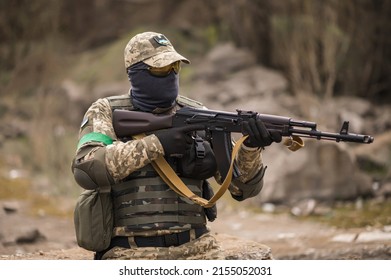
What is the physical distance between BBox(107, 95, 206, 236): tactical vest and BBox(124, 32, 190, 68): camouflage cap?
544mm

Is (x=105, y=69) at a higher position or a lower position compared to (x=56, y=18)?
lower

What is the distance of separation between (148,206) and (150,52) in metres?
0.83

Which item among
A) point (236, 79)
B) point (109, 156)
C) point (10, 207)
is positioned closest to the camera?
point (109, 156)

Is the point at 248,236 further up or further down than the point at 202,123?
further down

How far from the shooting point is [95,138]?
15.0ft

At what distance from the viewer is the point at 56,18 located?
18750 mm

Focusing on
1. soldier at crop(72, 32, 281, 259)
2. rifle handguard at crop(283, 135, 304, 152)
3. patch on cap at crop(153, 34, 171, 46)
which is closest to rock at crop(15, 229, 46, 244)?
soldier at crop(72, 32, 281, 259)

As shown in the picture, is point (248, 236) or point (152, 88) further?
point (248, 236)

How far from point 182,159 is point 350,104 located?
401 inches

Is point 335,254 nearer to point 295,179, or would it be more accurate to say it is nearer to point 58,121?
point 295,179

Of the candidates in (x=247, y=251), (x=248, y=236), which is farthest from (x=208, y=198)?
(x=248, y=236)

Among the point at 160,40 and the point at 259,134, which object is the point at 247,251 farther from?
the point at 160,40

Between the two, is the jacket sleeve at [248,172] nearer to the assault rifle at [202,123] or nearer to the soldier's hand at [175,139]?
the assault rifle at [202,123]

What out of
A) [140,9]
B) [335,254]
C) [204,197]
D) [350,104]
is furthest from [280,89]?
[204,197]
